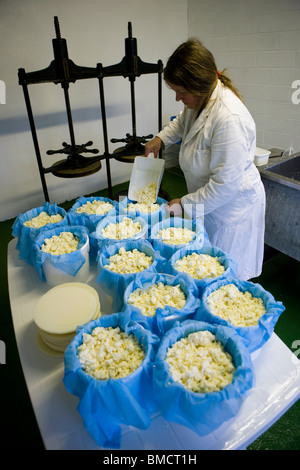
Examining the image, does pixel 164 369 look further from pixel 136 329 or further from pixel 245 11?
pixel 245 11

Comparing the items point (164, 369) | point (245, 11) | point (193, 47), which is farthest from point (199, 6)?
point (164, 369)

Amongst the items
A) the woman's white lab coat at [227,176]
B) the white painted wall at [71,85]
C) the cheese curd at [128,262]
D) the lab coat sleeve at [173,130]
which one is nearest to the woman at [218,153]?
the woman's white lab coat at [227,176]

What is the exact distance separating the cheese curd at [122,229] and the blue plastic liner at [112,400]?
0.72 metres

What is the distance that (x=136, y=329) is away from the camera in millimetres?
982

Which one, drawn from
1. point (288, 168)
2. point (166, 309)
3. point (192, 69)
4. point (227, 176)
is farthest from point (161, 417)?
point (288, 168)

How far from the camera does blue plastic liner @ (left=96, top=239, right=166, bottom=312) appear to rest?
3.97 feet

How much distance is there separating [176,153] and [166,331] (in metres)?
3.80

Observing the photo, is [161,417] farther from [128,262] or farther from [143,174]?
[143,174]

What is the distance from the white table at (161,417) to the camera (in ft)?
2.80

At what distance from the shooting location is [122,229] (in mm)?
1580

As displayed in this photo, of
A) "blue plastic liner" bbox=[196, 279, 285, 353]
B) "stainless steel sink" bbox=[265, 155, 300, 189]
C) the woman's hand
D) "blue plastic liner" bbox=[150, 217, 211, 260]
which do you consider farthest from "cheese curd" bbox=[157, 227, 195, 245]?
"stainless steel sink" bbox=[265, 155, 300, 189]

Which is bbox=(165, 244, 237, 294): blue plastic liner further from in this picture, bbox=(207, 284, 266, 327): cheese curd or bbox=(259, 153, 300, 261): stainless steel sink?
bbox=(259, 153, 300, 261): stainless steel sink

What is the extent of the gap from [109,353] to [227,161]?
42.0 inches

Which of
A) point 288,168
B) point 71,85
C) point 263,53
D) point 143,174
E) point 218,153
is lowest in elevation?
point 288,168
